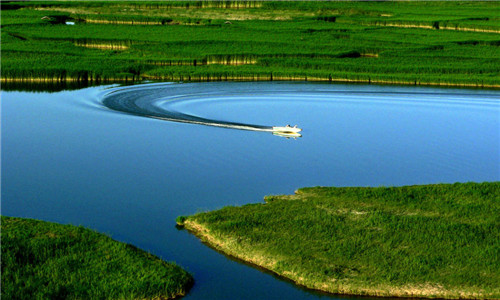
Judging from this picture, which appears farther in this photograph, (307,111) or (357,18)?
(357,18)

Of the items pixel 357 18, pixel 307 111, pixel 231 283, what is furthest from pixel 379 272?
pixel 357 18

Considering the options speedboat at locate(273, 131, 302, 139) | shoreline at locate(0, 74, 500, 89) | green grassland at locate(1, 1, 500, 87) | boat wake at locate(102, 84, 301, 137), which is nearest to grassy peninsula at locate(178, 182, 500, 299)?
speedboat at locate(273, 131, 302, 139)

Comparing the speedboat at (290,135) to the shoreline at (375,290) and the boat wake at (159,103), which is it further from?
the shoreline at (375,290)

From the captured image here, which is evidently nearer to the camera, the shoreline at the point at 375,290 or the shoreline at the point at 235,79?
the shoreline at the point at 375,290

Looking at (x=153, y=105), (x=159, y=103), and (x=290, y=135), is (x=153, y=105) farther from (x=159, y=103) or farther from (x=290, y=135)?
(x=290, y=135)

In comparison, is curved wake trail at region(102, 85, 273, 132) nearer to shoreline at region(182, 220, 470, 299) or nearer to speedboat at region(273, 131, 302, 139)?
speedboat at region(273, 131, 302, 139)

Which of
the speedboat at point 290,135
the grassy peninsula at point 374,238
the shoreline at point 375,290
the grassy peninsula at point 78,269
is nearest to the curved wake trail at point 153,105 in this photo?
the speedboat at point 290,135

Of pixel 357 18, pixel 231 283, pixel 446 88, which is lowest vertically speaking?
pixel 231 283

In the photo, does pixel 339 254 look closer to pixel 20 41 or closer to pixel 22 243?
pixel 22 243
